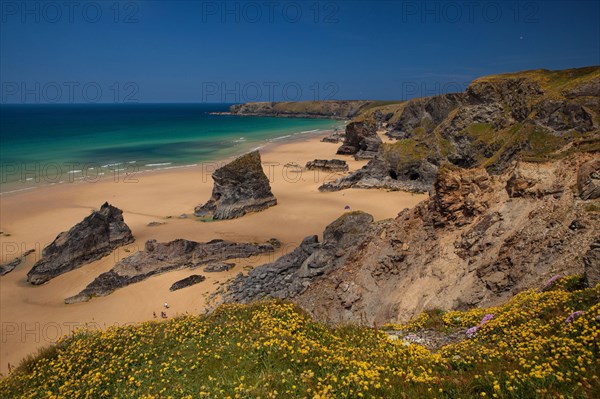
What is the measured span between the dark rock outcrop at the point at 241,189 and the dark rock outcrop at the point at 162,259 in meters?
10.0

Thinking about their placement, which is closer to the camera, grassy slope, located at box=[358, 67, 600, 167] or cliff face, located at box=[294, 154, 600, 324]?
cliff face, located at box=[294, 154, 600, 324]

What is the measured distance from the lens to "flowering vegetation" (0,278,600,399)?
6844 millimetres

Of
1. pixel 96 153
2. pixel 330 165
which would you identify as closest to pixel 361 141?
pixel 330 165

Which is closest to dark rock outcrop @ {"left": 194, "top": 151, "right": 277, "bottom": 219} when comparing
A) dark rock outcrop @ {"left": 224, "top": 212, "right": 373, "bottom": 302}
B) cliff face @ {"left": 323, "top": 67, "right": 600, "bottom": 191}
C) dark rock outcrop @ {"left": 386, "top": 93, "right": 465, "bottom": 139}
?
cliff face @ {"left": 323, "top": 67, "right": 600, "bottom": 191}

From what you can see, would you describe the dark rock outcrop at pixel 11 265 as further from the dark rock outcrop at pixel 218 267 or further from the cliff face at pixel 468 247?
the cliff face at pixel 468 247

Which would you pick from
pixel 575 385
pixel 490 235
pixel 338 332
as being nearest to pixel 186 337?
pixel 338 332

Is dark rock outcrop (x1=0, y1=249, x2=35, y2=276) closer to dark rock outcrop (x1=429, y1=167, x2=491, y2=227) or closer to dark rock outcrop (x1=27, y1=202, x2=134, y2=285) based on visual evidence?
dark rock outcrop (x1=27, y1=202, x2=134, y2=285)

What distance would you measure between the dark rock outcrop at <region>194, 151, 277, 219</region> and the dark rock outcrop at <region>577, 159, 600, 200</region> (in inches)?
1148

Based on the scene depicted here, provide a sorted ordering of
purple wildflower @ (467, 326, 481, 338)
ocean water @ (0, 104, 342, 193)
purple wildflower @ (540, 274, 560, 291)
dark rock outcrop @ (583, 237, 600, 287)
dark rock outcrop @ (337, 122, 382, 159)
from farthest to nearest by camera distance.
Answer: dark rock outcrop @ (337, 122, 382, 159)
ocean water @ (0, 104, 342, 193)
purple wildflower @ (540, 274, 560, 291)
purple wildflower @ (467, 326, 481, 338)
dark rock outcrop @ (583, 237, 600, 287)

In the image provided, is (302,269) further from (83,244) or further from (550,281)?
(83,244)

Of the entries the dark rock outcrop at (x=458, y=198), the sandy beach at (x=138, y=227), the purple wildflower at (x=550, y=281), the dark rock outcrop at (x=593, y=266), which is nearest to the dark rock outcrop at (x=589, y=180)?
the dark rock outcrop at (x=458, y=198)

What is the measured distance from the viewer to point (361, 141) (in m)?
76.6

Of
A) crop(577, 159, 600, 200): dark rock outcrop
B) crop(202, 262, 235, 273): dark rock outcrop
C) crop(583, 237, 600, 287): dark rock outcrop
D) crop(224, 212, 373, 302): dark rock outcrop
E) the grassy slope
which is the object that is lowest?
crop(202, 262, 235, 273): dark rock outcrop

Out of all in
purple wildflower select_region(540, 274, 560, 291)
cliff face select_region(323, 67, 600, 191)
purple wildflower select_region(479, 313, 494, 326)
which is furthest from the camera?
cliff face select_region(323, 67, 600, 191)
